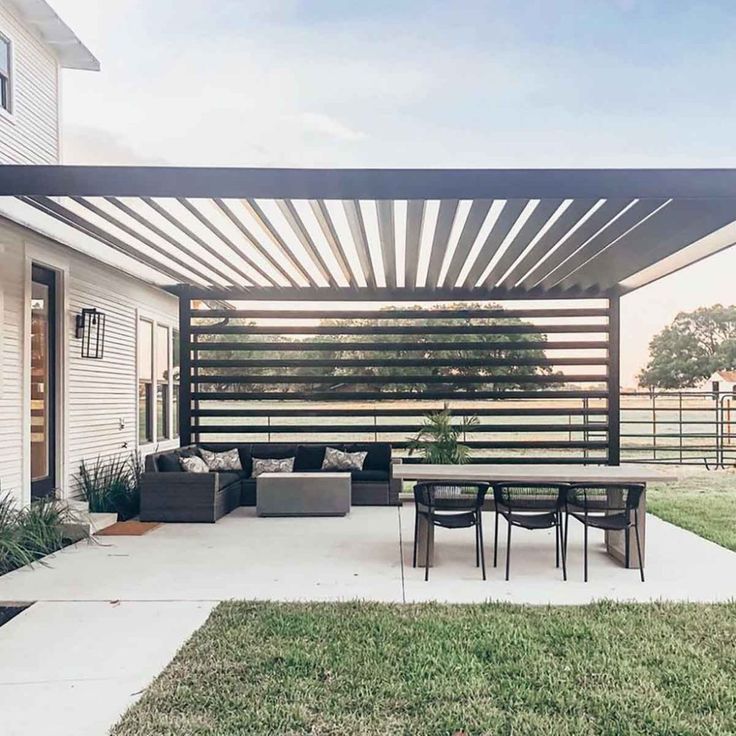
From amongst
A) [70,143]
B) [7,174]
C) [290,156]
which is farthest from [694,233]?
[70,143]

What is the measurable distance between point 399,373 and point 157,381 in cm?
357

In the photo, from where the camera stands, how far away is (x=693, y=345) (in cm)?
2270

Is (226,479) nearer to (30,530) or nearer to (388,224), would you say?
(30,530)

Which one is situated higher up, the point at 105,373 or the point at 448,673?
the point at 105,373

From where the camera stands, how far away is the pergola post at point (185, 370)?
974cm

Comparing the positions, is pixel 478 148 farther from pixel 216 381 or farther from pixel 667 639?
pixel 667 639

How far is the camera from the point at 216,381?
9.86 m

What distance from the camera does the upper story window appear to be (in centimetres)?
750

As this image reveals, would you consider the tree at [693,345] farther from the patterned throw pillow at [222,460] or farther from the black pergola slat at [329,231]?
the patterned throw pillow at [222,460]

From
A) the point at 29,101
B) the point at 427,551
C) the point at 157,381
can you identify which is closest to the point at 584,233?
the point at 427,551

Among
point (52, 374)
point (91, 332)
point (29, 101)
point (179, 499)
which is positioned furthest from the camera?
point (29, 101)

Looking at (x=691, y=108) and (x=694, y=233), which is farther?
(x=691, y=108)

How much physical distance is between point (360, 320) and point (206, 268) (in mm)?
2694

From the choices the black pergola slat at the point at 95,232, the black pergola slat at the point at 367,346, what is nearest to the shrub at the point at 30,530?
the black pergola slat at the point at 95,232
